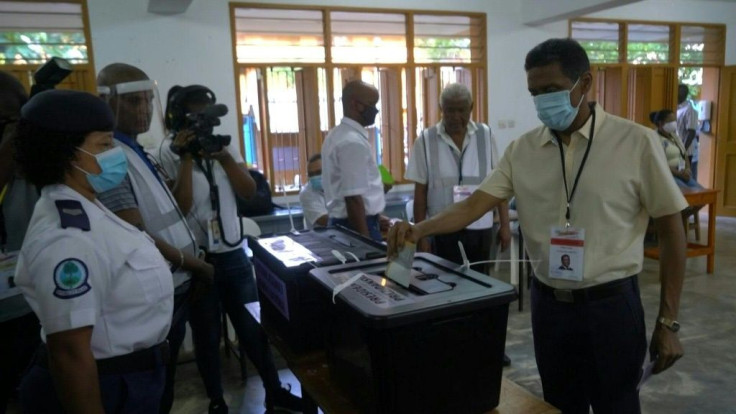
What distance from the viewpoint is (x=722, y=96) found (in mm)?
7105

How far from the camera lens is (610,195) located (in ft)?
4.43

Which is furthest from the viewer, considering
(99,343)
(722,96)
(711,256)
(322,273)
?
(722,96)

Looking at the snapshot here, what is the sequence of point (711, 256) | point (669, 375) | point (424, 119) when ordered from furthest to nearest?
point (424, 119) < point (711, 256) < point (669, 375)

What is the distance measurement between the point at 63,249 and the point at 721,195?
8.30m

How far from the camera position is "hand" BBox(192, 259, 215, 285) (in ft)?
6.03

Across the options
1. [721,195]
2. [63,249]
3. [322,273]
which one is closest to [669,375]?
[322,273]

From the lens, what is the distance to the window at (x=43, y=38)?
13.8ft

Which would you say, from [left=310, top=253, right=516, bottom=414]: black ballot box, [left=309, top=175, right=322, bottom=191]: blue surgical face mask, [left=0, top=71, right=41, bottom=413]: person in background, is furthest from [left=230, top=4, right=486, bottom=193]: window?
[left=310, top=253, right=516, bottom=414]: black ballot box

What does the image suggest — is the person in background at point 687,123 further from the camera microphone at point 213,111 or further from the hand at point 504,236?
the camera microphone at point 213,111

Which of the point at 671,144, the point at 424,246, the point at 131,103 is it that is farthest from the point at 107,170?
the point at 671,144

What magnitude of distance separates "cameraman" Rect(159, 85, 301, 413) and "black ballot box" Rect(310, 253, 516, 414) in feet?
3.40

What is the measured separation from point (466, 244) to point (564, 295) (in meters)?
1.21

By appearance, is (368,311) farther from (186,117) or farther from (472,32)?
(472,32)

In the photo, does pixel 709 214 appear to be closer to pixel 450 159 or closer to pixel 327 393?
pixel 450 159
